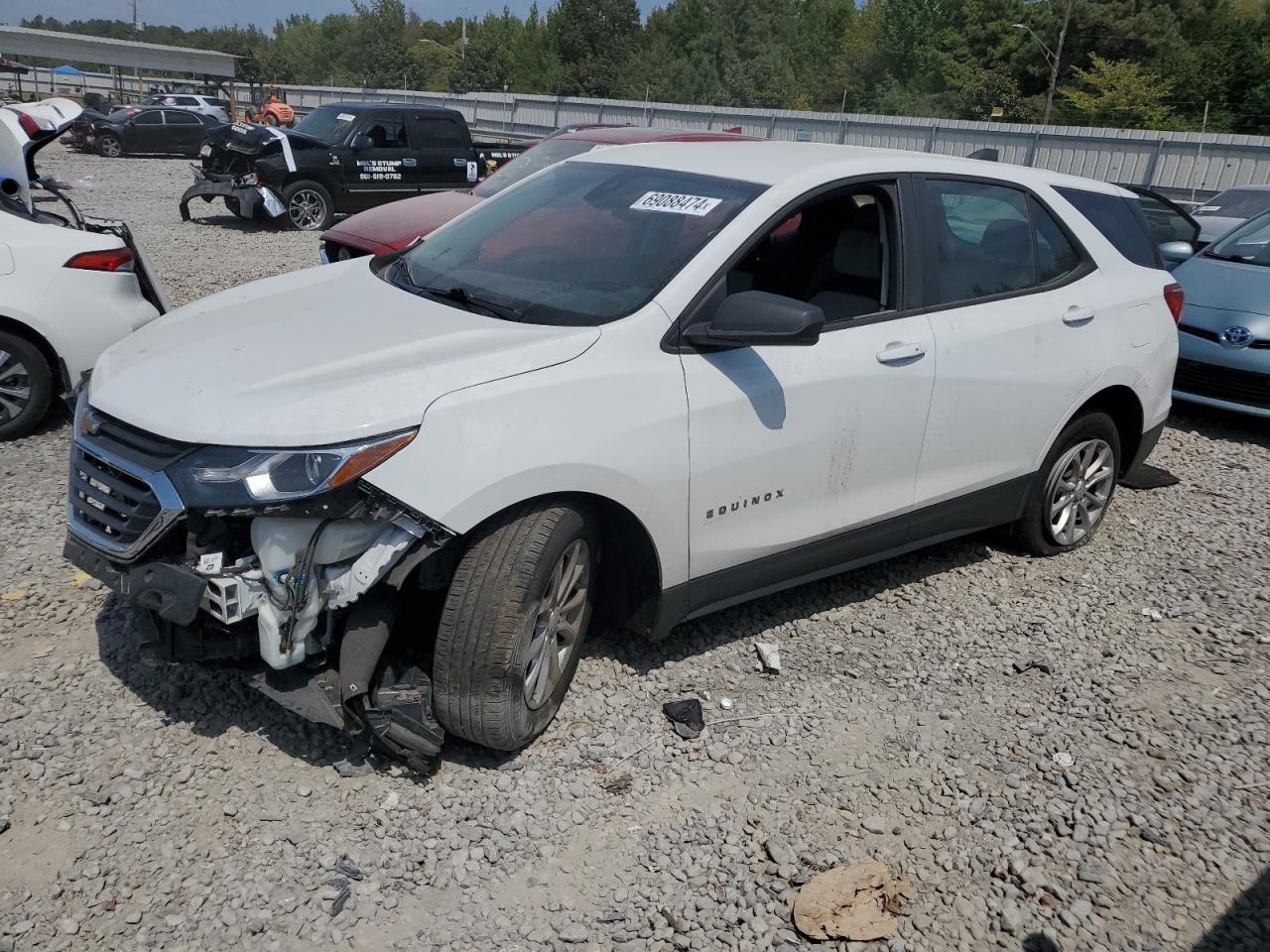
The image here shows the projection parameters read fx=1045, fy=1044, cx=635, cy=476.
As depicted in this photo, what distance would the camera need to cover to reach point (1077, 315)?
15.3 feet

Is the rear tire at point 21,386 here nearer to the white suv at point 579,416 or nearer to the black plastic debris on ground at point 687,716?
the white suv at point 579,416

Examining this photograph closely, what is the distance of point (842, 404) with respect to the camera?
3.81 m

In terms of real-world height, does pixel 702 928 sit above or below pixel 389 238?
below

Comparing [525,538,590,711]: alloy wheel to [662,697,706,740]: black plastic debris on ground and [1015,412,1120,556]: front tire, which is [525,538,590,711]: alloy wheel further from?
[1015,412,1120,556]: front tire

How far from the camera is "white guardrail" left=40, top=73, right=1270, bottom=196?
27516 millimetres

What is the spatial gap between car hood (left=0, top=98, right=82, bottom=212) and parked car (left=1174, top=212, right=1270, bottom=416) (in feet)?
24.9

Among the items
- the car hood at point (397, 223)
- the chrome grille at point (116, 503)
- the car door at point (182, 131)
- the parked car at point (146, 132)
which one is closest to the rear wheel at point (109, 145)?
the parked car at point (146, 132)

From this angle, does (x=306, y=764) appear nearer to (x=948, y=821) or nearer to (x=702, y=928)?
(x=702, y=928)

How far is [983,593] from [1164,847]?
1709mm

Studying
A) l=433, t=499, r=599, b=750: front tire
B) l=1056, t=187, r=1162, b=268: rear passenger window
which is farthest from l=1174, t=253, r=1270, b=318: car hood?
l=433, t=499, r=599, b=750: front tire

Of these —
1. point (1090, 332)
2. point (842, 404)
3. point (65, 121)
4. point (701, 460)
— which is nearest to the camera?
point (701, 460)

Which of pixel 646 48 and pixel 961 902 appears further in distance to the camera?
pixel 646 48

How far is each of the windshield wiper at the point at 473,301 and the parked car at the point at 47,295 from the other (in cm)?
283

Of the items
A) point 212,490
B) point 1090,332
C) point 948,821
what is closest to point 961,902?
point 948,821
